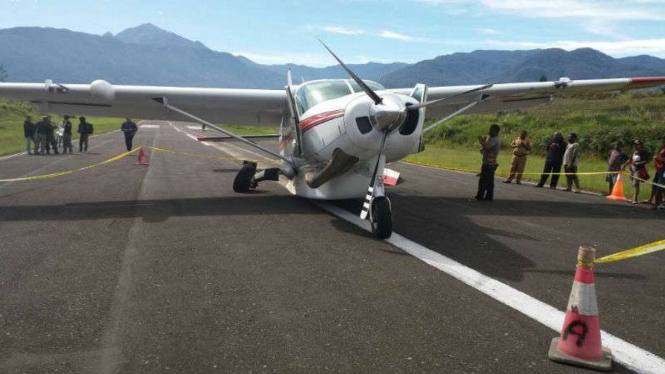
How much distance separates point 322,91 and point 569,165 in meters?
9.41

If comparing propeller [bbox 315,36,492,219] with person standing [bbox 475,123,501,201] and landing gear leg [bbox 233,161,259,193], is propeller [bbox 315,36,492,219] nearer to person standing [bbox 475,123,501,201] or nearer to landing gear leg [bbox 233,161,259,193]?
person standing [bbox 475,123,501,201]

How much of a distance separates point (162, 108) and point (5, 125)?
41.5 metres

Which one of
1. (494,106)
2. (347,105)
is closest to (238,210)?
(347,105)

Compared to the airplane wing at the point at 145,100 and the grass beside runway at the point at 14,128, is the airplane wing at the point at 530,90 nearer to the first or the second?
the airplane wing at the point at 145,100

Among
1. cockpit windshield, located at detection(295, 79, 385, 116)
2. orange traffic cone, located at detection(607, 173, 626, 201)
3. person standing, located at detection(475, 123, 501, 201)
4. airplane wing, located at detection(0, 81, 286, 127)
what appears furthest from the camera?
orange traffic cone, located at detection(607, 173, 626, 201)

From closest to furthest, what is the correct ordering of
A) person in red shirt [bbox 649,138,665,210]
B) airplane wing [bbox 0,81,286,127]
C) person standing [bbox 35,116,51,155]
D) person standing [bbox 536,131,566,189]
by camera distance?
airplane wing [bbox 0,81,286,127] → person in red shirt [bbox 649,138,665,210] → person standing [bbox 536,131,566,189] → person standing [bbox 35,116,51,155]

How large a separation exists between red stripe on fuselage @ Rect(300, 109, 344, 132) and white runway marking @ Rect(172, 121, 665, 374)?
6.85 ft

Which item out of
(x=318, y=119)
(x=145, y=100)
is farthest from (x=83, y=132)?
(x=318, y=119)

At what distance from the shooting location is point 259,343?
13.0ft

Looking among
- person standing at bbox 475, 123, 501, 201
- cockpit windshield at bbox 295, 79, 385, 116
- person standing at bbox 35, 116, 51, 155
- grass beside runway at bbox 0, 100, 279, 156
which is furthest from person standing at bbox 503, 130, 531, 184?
person standing at bbox 35, 116, 51, 155

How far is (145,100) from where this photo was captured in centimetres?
1163

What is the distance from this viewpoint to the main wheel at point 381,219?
7.52 m

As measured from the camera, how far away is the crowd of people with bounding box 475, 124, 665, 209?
1188cm

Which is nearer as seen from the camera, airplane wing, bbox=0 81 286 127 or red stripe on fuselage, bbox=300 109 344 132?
red stripe on fuselage, bbox=300 109 344 132
